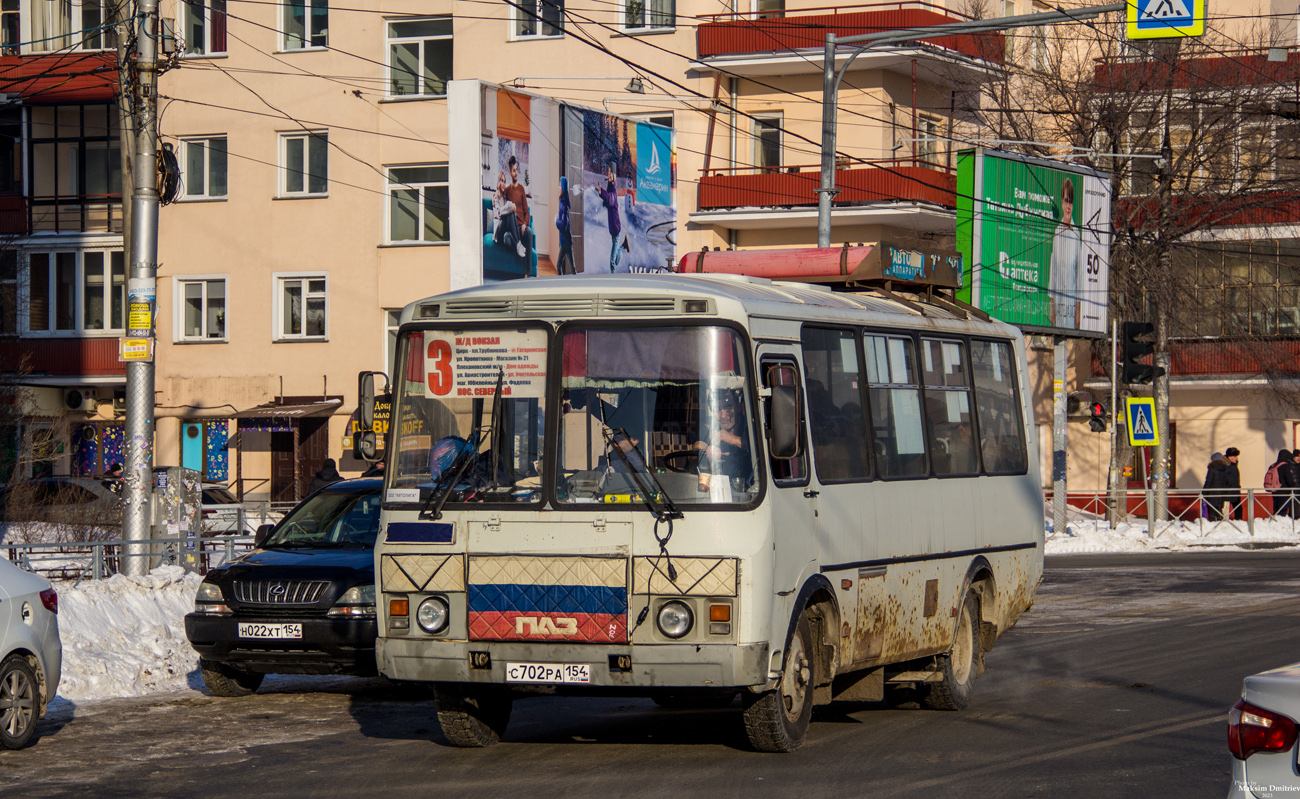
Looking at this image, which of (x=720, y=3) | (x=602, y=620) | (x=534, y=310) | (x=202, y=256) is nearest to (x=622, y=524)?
(x=602, y=620)

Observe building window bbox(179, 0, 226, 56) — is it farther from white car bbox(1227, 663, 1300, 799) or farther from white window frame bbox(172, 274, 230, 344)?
white car bbox(1227, 663, 1300, 799)

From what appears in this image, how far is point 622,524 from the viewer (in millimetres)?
9094

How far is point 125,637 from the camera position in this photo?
14016 mm

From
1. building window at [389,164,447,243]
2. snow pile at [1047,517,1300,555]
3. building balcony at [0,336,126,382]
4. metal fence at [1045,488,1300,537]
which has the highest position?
building window at [389,164,447,243]

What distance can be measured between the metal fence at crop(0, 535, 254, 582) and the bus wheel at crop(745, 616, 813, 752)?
8040mm

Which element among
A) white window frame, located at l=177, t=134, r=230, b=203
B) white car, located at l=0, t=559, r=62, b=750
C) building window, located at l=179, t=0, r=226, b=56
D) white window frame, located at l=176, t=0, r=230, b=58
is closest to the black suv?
white car, located at l=0, t=559, r=62, b=750

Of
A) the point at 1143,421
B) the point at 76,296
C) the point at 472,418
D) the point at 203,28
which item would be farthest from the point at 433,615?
the point at 76,296

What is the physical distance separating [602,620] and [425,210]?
34145 millimetres

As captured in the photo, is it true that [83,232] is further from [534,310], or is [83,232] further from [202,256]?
[534,310]

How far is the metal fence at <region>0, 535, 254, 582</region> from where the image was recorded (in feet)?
52.9

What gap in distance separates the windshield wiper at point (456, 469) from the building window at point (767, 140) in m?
32.0

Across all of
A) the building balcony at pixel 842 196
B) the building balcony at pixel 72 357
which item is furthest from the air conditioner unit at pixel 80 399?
the building balcony at pixel 842 196

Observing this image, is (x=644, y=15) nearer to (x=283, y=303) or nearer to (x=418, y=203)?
(x=418, y=203)

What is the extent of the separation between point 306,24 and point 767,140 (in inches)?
487
